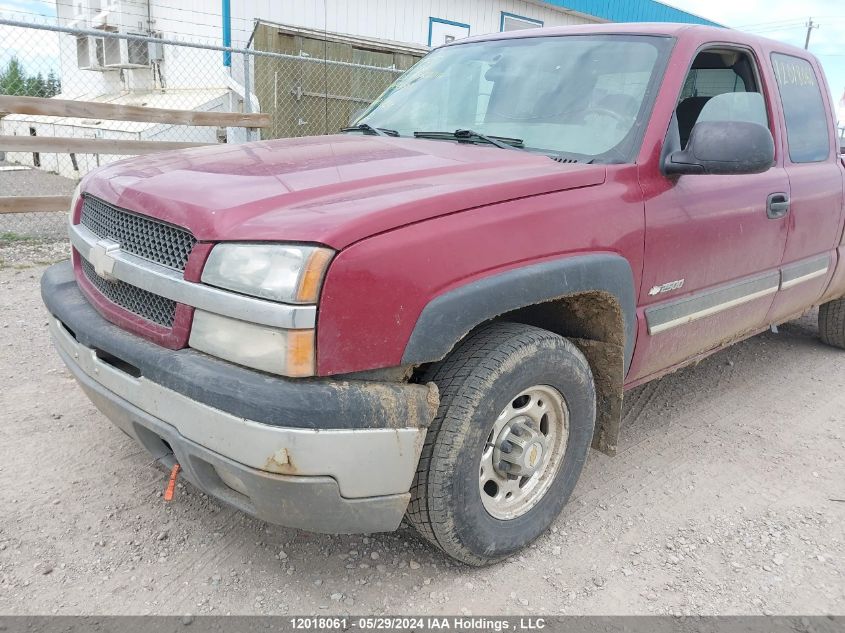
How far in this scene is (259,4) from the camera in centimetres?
1127

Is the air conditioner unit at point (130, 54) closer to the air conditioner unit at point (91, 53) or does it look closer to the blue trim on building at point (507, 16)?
the air conditioner unit at point (91, 53)

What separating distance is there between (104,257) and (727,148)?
2280 mm

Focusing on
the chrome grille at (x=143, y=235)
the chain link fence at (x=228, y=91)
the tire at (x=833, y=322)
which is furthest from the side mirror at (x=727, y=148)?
the chain link fence at (x=228, y=91)

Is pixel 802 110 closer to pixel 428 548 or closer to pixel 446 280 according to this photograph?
pixel 446 280

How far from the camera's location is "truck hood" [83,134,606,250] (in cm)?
194

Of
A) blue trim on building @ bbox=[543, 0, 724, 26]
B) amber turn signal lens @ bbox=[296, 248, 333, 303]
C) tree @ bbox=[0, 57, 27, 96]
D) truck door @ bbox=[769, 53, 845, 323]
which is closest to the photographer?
amber turn signal lens @ bbox=[296, 248, 333, 303]

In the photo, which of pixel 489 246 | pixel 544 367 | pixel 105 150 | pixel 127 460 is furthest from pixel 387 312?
pixel 105 150

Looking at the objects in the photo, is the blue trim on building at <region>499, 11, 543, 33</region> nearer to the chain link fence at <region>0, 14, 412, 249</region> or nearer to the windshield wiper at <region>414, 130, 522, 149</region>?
the chain link fence at <region>0, 14, 412, 249</region>

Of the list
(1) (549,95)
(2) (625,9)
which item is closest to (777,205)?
(1) (549,95)

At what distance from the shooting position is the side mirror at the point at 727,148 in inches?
102

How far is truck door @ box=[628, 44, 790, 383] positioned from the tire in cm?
166

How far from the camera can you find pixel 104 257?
2.32 metres

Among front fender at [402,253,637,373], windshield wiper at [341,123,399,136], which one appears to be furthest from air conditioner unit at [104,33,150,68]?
front fender at [402,253,637,373]

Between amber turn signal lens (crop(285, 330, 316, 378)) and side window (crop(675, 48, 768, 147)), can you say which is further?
side window (crop(675, 48, 768, 147))
